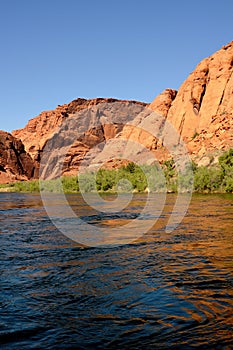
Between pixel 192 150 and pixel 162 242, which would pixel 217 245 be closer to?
pixel 162 242

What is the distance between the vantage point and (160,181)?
59.8 m

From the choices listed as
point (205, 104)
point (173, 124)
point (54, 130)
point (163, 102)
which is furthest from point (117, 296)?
point (54, 130)

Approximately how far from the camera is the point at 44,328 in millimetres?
4441

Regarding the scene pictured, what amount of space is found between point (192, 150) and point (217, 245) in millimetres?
71291

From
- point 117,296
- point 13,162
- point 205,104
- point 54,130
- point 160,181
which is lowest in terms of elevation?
point 117,296

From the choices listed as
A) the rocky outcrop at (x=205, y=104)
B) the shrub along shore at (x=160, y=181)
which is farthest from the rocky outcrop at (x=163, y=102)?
the shrub along shore at (x=160, y=181)

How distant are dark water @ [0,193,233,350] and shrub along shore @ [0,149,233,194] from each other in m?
39.2

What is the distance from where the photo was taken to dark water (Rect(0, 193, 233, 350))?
4.17m

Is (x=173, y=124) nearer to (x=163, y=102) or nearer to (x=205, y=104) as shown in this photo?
(x=205, y=104)

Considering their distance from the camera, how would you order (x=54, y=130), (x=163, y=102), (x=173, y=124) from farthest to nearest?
1. (x=54, y=130)
2. (x=163, y=102)
3. (x=173, y=124)

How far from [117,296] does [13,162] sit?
416ft

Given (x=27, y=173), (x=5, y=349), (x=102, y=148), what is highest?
(x=102, y=148)

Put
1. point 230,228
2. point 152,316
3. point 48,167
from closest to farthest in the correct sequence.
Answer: point 152,316 → point 230,228 → point 48,167

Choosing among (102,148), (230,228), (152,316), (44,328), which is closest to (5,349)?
(44,328)
